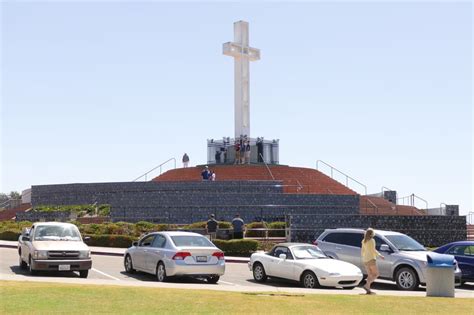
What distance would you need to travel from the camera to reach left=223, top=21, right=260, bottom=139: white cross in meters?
49.1

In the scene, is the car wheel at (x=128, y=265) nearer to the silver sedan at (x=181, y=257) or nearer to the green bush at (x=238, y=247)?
the silver sedan at (x=181, y=257)

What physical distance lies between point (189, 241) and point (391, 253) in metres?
5.53

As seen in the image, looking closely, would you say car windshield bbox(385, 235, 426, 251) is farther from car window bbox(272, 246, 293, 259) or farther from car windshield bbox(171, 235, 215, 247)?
car windshield bbox(171, 235, 215, 247)

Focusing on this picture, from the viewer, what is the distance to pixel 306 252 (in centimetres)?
1878

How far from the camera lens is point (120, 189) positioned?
40.9 meters

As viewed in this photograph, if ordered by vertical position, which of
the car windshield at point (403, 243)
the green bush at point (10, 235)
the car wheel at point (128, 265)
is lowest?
the car wheel at point (128, 265)

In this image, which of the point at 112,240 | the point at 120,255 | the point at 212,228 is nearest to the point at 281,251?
the point at 120,255

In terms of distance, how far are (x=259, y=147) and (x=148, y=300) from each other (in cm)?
3692

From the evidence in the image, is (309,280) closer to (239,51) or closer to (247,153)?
(247,153)

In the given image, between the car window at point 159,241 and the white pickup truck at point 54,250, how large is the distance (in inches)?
69.2

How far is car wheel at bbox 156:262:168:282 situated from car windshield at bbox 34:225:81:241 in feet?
8.56

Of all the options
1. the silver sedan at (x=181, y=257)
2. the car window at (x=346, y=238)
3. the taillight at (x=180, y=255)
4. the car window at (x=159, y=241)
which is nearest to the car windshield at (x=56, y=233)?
the silver sedan at (x=181, y=257)

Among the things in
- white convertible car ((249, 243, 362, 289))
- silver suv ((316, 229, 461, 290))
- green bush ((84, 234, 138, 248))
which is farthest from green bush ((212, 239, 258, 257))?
white convertible car ((249, 243, 362, 289))

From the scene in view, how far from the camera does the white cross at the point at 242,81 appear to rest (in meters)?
49.1
